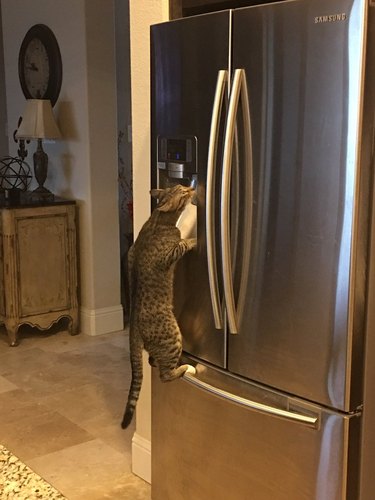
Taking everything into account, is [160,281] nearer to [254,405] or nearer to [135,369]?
[135,369]

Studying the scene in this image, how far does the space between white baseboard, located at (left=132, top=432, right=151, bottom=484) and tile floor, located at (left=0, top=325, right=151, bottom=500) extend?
3 cm

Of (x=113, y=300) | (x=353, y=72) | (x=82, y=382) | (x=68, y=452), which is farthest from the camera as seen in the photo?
(x=113, y=300)

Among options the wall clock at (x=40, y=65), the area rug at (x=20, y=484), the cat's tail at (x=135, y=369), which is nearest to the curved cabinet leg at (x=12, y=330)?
the wall clock at (x=40, y=65)

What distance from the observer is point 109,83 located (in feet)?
14.2

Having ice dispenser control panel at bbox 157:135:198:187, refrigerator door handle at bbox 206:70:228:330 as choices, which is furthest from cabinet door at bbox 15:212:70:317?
refrigerator door handle at bbox 206:70:228:330

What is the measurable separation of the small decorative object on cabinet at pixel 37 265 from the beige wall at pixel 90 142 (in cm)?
12

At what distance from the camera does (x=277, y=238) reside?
5.94ft

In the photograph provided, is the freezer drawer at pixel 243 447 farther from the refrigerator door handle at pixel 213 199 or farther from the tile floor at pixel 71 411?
the tile floor at pixel 71 411

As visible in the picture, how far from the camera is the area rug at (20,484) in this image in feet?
3.40

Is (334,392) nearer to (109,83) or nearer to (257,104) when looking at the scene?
(257,104)

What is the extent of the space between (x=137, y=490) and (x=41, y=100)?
2.71 m

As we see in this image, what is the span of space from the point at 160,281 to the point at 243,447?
0.58 m

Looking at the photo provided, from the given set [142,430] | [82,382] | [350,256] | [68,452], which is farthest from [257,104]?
[82,382]

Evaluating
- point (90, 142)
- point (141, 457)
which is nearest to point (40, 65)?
point (90, 142)
